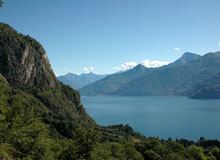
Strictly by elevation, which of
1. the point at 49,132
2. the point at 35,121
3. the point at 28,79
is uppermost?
the point at 28,79

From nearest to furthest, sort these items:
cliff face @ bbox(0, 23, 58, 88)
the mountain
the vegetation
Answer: the mountain < the vegetation < cliff face @ bbox(0, 23, 58, 88)

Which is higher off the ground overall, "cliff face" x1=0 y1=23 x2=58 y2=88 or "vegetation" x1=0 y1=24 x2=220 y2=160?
"cliff face" x1=0 y1=23 x2=58 y2=88

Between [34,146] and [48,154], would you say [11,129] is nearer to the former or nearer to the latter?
[34,146]

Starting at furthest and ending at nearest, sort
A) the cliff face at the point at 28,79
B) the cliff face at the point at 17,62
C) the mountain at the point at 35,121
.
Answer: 1. the cliff face at the point at 17,62
2. the cliff face at the point at 28,79
3. the mountain at the point at 35,121

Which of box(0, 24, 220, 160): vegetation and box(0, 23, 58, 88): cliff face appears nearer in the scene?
box(0, 24, 220, 160): vegetation

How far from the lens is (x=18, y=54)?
17862 cm

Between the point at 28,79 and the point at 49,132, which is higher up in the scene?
the point at 28,79

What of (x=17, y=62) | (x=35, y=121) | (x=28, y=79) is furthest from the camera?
(x=28, y=79)

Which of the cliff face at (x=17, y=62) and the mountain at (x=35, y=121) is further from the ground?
the cliff face at (x=17, y=62)

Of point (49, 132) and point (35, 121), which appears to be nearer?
point (35, 121)

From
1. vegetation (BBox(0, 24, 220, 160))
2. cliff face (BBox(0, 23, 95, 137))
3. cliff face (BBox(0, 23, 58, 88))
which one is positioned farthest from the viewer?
cliff face (BBox(0, 23, 58, 88))

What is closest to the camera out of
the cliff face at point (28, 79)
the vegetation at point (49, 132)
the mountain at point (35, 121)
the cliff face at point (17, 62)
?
the mountain at point (35, 121)

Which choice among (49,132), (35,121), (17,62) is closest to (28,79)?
(17,62)

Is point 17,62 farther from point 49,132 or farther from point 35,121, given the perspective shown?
point 35,121
